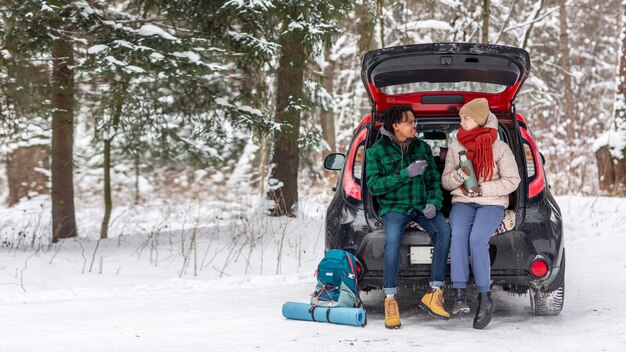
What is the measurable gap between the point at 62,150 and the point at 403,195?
7.39m

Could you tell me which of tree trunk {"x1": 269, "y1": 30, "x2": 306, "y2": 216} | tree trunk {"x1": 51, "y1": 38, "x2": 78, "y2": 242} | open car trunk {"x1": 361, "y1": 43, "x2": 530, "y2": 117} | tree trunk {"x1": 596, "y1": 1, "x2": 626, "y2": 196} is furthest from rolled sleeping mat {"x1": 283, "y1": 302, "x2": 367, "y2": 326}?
tree trunk {"x1": 596, "y1": 1, "x2": 626, "y2": 196}

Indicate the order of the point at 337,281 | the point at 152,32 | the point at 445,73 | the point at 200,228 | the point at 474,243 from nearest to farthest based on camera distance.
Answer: the point at 474,243
the point at 337,281
the point at 445,73
the point at 152,32
the point at 200,228

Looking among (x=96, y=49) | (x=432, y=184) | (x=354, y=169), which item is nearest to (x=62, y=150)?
(x=96, y=49)

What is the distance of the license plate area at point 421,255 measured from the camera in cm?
513

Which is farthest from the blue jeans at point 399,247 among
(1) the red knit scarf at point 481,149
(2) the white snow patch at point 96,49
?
(2) the white snow patch at point 96,49

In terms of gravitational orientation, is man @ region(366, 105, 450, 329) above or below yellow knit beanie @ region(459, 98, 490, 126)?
below

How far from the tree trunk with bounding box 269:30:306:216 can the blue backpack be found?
517 cm

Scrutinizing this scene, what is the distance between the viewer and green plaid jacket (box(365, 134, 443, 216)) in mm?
5141

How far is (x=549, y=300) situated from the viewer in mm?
5316

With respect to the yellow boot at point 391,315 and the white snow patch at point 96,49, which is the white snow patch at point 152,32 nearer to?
the white snow patch at point 96,49

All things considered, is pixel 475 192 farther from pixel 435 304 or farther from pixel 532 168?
pixel 435 304

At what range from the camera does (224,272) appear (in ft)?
26.7

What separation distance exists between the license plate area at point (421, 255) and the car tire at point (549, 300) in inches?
33.3

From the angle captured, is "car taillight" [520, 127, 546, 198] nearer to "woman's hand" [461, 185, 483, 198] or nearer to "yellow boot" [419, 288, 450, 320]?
"woman's hand" [461, 185, 483, 198]
